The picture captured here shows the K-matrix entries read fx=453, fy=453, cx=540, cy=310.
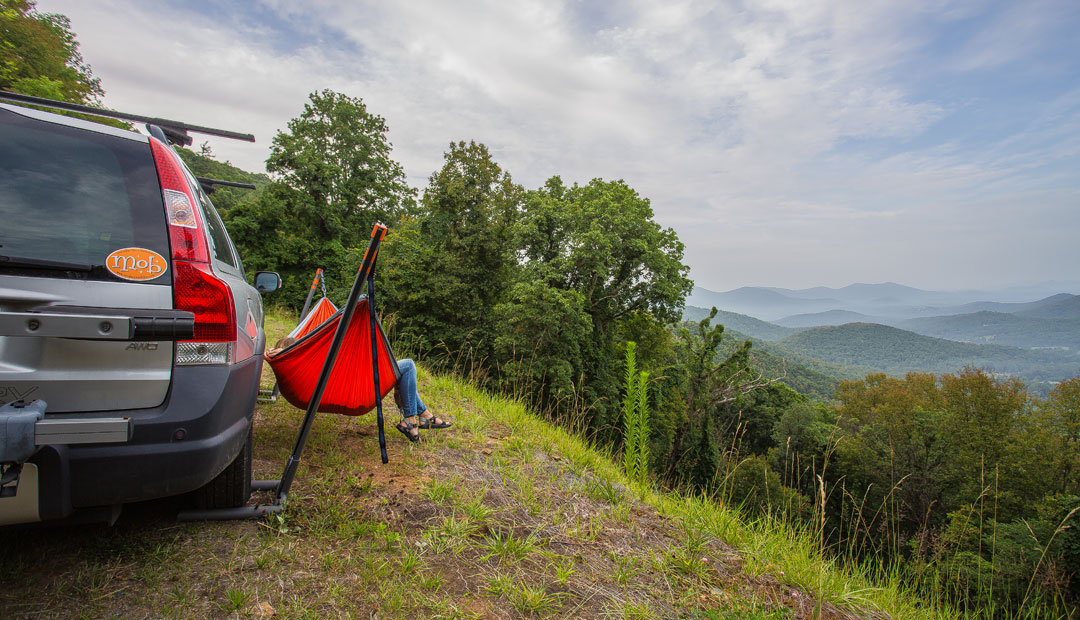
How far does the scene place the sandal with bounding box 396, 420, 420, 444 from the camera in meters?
3.67

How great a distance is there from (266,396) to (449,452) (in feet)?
7.30

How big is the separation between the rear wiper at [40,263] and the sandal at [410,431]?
2.45m

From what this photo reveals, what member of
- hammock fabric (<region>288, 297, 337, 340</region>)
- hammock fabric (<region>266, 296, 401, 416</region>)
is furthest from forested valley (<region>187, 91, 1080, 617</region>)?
hammock fabric (<region>266, 296, 401, 416</region>)

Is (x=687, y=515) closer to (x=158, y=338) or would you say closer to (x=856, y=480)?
(x=158, y=338)

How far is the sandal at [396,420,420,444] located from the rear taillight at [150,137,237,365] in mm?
2001

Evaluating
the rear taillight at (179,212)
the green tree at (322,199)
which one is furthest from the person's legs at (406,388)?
the green tree at (322,199)

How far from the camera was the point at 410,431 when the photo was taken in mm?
3684

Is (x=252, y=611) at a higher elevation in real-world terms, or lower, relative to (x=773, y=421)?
higher

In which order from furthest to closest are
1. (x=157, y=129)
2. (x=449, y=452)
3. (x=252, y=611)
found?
(x=449, y=452), (x=157, y=129), (x=252, y=611)

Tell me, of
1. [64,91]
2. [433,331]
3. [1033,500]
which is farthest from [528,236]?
[1033,500]

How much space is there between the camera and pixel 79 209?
5.31 ft

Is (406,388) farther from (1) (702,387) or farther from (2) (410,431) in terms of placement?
(1) (702,387)

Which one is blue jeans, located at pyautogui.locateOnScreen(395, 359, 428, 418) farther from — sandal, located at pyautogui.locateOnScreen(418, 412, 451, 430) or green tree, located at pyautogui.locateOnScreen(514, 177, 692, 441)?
green tree, located at pyautogui.locateOnScreen(514, 177, 692, 441)

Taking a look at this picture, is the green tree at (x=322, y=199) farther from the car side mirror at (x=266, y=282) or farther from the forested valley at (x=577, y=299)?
the car side mirror at (x=266, y=282)
